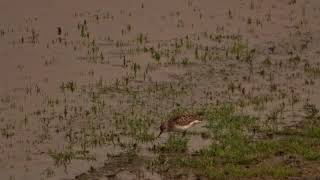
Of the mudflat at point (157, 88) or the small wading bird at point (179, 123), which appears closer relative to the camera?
the mudflat at point (157, 88)

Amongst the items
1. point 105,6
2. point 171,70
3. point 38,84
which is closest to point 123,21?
point 105,6

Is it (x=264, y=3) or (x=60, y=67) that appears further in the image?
(x=264, y=3)

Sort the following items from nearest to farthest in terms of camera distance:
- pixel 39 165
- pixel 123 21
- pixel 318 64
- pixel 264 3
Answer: pixel 39 165
pixel 318 64
pixel 123 21
pixel 264 3

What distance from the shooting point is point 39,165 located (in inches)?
476

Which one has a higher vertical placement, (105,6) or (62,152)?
(105,6)

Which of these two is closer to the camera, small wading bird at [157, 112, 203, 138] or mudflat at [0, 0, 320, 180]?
mudflat at [0, 0, 320, 180]

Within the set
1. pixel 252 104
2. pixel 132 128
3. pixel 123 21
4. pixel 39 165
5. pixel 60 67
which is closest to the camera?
pixel 39 165

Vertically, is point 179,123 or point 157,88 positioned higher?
point 157,88

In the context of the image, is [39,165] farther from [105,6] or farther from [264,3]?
[264,3]

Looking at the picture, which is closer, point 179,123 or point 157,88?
point 179,123

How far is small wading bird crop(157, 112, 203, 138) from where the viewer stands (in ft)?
42.4

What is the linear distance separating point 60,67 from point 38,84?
3.44ft

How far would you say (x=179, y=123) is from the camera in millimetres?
12914

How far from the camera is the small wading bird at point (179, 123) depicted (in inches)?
509
